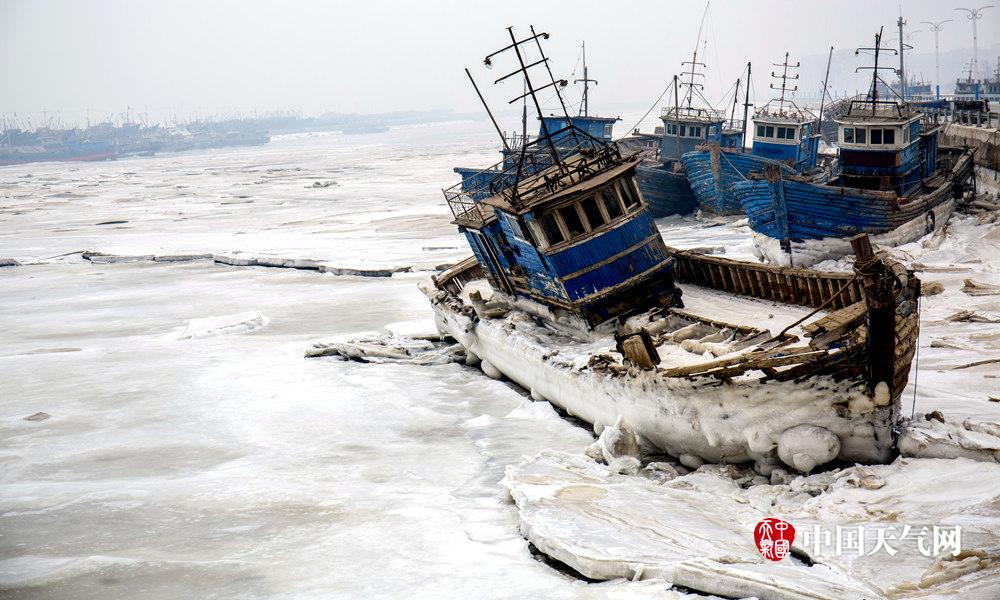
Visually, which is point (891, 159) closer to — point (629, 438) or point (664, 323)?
point (664, 323)

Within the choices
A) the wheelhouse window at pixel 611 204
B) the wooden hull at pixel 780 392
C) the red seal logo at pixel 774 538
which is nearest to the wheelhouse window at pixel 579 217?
the wheelhouse window at pixel 611 204

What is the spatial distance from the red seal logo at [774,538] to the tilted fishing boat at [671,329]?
1655 mm

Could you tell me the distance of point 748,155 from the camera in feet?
110

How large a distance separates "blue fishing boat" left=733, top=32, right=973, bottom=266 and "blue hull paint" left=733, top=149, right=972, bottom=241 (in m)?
0.03

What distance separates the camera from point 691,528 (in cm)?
881

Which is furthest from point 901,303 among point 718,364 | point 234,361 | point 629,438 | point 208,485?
point 234,361

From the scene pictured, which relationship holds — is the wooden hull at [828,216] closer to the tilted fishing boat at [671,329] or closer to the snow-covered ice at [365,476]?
the snow-covered ice at [365,476]

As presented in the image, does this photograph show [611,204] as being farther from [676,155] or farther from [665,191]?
[676,155]

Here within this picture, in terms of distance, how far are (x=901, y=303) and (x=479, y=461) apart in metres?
5.97

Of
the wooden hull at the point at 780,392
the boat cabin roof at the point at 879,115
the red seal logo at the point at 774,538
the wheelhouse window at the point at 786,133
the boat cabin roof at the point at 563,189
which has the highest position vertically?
the boat cabin roof at the point at 879,115

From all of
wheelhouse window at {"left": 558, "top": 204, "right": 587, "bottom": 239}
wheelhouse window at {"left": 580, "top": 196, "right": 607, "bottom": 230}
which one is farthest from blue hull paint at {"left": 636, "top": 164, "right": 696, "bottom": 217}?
wheelhouse window at {"left": 558, "top": 204, "right": 587, "bottom": 239}

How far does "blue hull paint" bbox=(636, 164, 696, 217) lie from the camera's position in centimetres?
3800

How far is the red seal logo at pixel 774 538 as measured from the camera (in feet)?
26.4

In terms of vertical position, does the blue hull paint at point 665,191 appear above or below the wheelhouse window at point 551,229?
below
